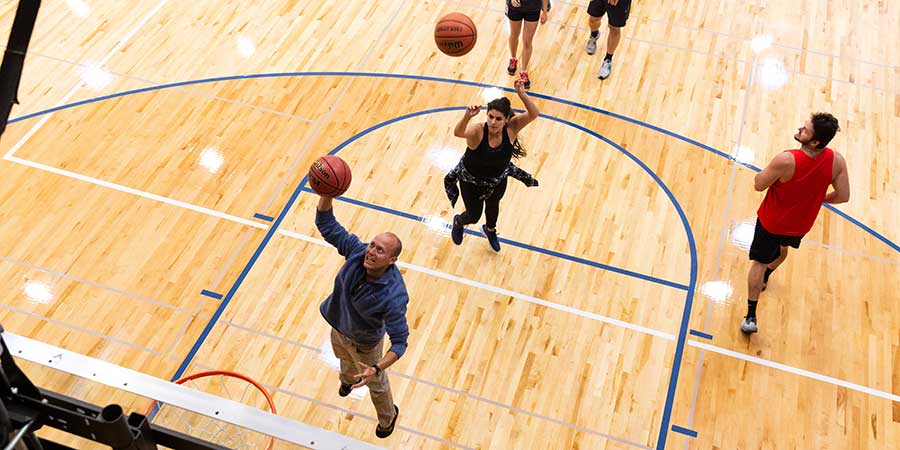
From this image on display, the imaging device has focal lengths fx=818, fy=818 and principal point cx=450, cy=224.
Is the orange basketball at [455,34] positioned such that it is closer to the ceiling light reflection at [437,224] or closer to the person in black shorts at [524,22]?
the person in black shorts at [524,22]

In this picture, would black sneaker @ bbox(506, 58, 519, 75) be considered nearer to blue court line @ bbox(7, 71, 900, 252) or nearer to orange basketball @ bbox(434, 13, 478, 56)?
blue court line @ bbox(7, 71, 900, 252)

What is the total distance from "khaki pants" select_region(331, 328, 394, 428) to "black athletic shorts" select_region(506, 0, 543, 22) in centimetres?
400

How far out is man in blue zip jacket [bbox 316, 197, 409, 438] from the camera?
433 cm

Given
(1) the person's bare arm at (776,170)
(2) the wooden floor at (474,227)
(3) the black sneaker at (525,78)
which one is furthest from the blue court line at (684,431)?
(3) the black sneaker at (525,78)

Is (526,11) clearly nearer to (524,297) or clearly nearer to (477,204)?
(477,204)

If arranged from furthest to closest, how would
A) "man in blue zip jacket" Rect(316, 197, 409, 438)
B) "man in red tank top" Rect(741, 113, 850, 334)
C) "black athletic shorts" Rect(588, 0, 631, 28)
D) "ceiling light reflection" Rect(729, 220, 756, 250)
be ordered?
"black athletic shorts" Rect(588, 0, 631, 28) < "ceiling light reflection" Rect(729, 220, 756, 250) < "man in red tank top" Rect(741, 113, 850, 334) < "man in blue zip jacket" Rect(316, 197, 409, 438)

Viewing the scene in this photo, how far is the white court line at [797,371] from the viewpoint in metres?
5.77

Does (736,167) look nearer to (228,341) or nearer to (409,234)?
(409,234)

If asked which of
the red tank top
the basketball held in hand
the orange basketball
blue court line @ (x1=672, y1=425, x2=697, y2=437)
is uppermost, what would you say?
the basketball held in hand

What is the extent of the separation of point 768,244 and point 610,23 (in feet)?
10.8

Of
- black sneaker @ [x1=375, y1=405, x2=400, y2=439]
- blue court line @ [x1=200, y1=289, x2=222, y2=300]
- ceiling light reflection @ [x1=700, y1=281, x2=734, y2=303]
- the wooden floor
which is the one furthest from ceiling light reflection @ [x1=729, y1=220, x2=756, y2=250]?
blue court line @ [x1=200, y1=289, x2=222, y2=300]

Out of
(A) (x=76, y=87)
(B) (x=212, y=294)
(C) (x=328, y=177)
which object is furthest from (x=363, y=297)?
(A) (x=76, y=87)

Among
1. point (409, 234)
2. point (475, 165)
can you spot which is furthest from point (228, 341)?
point (475, 165)

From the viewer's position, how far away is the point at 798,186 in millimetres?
5293
